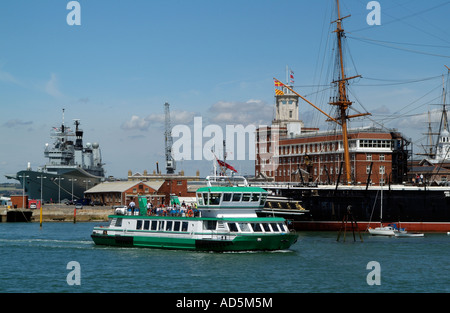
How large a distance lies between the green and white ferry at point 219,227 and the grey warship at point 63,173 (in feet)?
303

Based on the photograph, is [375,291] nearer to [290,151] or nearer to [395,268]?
[395,268]

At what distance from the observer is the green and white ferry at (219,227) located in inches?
2188

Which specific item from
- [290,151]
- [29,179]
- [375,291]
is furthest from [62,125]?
[375,291]

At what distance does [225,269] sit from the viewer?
47.4 meters

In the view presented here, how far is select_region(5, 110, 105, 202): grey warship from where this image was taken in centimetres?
16050

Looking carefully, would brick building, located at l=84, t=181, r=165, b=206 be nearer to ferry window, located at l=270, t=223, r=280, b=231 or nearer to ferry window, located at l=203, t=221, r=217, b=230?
ferry window, located at l=203, t=221, r=217, b=230

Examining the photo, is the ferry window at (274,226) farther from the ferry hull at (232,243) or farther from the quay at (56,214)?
the quay at (56,214)

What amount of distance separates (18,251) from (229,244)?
798 inches

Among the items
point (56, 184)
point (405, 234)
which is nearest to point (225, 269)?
point (405, 234)

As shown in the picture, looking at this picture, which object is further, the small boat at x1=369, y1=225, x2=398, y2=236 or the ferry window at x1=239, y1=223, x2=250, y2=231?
the small boat at x1=369, y1=225, x2=398, y2=236

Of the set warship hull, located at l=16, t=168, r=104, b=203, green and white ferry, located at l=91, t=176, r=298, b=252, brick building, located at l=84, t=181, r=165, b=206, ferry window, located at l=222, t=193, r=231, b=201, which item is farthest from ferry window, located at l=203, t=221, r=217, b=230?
warship hull, located at l=16, t=168, r=104, b=203

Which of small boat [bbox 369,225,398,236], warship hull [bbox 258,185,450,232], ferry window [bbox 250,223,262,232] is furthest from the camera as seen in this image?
warship hull [bbox 258,185,450,232]

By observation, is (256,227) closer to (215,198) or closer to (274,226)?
(274,226)

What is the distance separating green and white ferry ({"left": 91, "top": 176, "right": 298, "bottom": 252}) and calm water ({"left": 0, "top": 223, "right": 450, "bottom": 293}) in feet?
3.23
